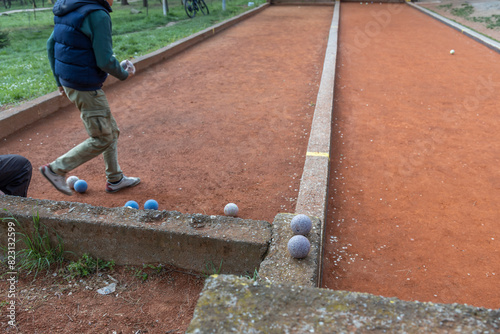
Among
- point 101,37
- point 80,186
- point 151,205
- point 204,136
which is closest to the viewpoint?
point 101,37

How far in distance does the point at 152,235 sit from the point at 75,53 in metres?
1.84

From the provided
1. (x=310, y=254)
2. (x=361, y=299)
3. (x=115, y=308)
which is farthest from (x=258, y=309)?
(x=115, y=308)

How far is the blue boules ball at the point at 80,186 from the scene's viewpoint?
3988mm

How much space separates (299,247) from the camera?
245 centimetres

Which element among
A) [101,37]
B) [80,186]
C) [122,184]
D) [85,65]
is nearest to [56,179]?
[80,186]

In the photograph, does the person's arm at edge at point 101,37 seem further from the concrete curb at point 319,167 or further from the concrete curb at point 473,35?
the concrete curb at point 473,35

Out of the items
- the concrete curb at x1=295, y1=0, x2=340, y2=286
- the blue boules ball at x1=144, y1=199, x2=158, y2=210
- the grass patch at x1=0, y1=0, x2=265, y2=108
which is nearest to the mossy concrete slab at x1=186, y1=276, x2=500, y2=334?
the concrete curb at x1=295, y1=0, x2=340, y2=286

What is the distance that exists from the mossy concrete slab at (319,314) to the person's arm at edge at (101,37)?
7.73 ft

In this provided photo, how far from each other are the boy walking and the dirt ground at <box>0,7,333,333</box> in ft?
1.69

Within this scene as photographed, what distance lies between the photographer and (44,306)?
2.56 m

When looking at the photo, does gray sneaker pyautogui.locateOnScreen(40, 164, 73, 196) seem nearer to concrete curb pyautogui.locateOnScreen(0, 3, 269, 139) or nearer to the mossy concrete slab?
concrete curb pyautogui.locateOnScreen(0, 3, 269, 139)

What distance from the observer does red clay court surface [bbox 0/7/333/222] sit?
402 centimetres

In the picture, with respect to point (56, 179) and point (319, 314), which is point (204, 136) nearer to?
point (56, 179)

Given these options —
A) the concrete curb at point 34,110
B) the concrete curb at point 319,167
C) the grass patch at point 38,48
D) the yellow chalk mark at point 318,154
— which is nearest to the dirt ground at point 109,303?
the concrete curb at point 319,167
